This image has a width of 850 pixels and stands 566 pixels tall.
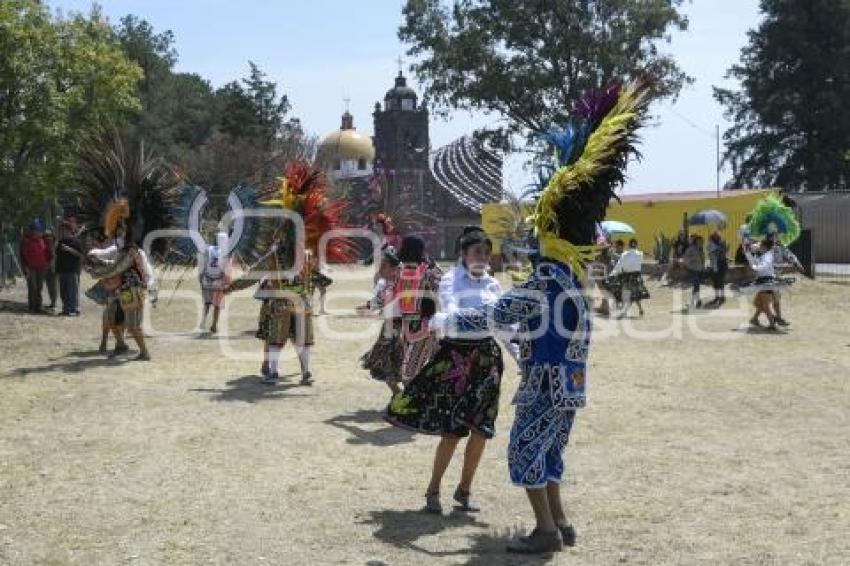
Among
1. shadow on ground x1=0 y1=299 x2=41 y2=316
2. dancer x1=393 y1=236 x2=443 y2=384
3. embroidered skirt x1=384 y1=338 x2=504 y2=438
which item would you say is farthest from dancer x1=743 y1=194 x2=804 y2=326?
shadow on ground x1=0 y1=299 x2=41 y2=316

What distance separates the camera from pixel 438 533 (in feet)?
19.2

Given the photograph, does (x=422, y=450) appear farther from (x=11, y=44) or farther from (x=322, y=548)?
(x=11, y=44)

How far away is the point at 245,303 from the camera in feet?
68.5

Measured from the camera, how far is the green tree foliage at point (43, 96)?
17641 mm

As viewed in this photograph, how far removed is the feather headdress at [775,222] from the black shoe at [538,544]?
12374mm

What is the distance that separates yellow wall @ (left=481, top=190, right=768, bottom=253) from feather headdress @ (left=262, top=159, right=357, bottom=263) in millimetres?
20211

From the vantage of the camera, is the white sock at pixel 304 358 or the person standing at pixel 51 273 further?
the person standing at pixel 51 273

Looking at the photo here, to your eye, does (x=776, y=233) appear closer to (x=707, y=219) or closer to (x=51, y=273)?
(x=707, y=219)

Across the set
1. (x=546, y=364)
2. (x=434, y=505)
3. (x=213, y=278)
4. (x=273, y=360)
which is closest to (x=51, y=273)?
(x=213, y=278)

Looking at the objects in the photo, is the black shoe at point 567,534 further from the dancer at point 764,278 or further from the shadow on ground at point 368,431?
the dancer at point 764,278

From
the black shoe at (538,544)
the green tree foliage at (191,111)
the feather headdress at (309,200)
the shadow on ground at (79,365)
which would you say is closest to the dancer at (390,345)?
the feather headdress at (309,200)

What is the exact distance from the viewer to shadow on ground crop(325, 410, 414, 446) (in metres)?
8.20

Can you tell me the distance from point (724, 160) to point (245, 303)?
38812 mm

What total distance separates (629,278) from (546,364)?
1354 cm
